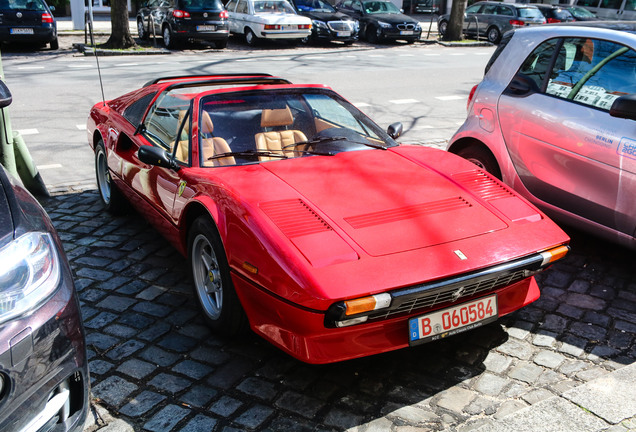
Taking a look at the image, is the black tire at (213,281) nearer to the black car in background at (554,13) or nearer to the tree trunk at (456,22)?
the tree trunk at (456,22)

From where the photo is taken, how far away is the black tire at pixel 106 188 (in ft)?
17.4

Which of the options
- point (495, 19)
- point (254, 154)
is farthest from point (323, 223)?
point (495, 19)

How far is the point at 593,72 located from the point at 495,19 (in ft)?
70.0

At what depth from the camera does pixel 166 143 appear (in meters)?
4.36

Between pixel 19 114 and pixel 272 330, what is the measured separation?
756 centimetres

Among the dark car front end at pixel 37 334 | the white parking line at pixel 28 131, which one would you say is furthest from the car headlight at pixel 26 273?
the white parking line at pixel 28 131

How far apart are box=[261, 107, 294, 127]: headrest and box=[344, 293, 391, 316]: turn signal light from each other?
1810mm

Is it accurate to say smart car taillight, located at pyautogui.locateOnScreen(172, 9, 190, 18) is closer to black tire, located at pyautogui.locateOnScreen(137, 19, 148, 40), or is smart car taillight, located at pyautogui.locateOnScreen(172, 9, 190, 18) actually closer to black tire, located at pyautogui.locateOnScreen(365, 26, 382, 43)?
black tire, located at pyautogui.locateOnScreen(137, 19, 148, 40)

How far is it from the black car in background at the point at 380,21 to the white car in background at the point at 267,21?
114 inches

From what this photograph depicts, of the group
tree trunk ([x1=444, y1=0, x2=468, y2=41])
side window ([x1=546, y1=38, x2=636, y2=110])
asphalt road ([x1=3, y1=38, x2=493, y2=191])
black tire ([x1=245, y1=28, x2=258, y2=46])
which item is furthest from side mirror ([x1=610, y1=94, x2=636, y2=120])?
tree trunk ([x1=444, y1=0, x2=468, y2=41])

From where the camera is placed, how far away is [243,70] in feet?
46.2

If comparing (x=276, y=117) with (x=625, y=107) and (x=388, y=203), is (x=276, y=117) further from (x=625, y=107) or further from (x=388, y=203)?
(x=625, y=107)

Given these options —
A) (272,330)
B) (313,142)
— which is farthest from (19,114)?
(272,330)

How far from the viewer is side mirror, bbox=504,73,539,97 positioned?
16.3 feet
